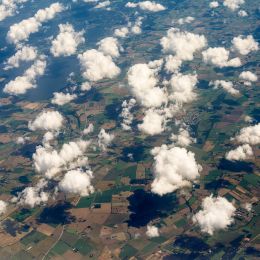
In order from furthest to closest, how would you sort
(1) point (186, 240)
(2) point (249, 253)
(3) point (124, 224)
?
(3) point (124, 224), (1) point (186, 240), (2) point (249, 253)

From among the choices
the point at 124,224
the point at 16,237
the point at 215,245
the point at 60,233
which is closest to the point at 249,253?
the point at 215,245

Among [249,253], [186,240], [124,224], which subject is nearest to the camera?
[249,253]

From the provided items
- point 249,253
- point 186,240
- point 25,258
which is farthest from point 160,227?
point 25,258

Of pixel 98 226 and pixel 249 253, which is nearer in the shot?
pixel 249 253

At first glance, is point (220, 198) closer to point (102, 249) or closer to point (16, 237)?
point (102, 249)

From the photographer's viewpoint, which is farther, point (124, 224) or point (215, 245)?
point (124, 224)

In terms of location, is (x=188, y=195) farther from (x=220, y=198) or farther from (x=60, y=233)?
(x=60, y=233)
